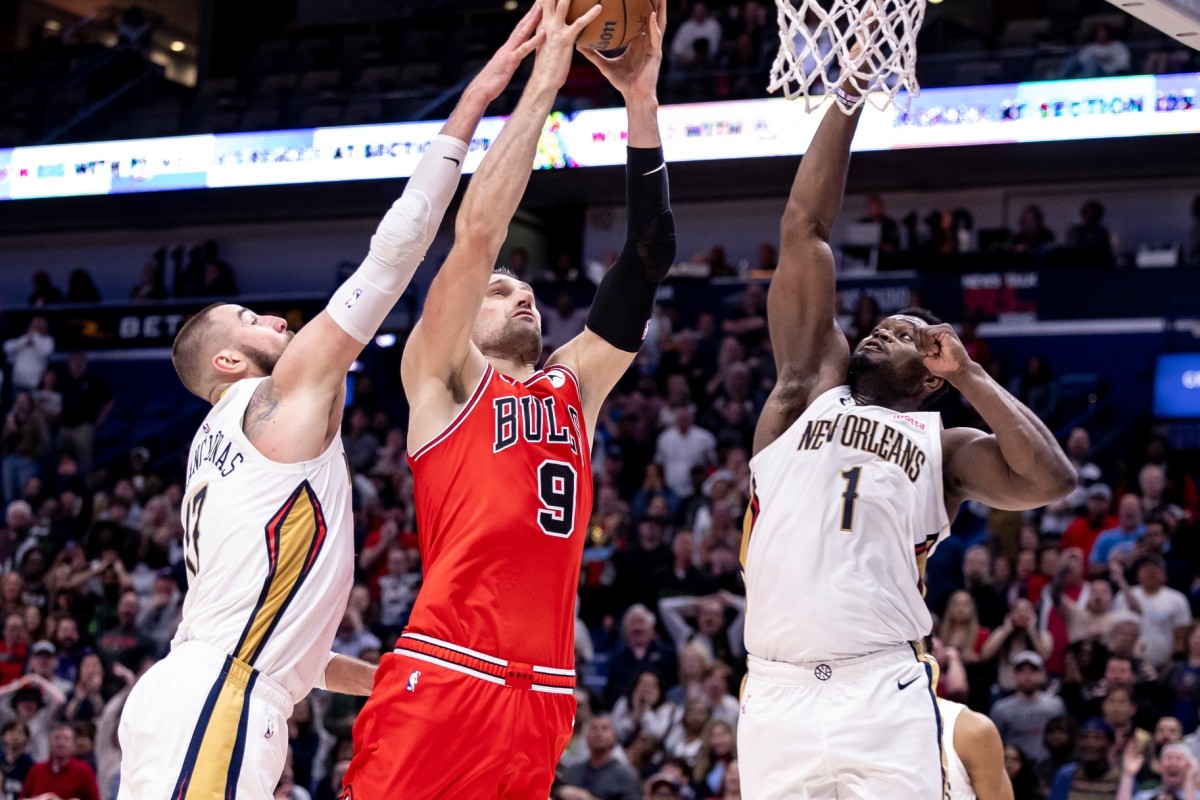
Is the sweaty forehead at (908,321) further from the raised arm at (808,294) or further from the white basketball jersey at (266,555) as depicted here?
the white basketball jersey at (266,555)

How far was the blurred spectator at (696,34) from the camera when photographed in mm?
16938

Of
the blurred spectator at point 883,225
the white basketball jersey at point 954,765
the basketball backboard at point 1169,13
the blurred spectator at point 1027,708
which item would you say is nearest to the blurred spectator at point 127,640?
the blurred spectator at point 1027,708

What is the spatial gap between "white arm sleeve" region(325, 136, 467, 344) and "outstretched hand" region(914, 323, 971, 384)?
1585 millimetres

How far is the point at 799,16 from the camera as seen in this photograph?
506 cm

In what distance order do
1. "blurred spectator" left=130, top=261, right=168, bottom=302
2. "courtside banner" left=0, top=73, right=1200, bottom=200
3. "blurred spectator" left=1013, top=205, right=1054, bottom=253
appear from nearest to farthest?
"courtside banner" left=0, top=73, right=1200, bottom=200 → "blurred spectator" left=1013, top=205, right=1054, bottom=253 → "blurred spectator" left=130, top=261, right=168, bottom=302

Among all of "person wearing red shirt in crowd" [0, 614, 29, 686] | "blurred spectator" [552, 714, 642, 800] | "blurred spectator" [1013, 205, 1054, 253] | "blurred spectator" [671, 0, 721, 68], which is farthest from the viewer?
"blurred spectator" [671, 0, 721, 68]

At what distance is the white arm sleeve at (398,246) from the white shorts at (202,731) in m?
0.96

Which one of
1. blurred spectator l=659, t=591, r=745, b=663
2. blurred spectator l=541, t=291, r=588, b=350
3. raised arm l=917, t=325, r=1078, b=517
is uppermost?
blurred spectator l=541, t=291, r=588, b=350

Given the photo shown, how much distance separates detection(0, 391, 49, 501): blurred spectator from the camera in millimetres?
17562

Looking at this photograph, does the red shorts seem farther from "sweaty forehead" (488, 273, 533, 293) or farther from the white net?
the white net

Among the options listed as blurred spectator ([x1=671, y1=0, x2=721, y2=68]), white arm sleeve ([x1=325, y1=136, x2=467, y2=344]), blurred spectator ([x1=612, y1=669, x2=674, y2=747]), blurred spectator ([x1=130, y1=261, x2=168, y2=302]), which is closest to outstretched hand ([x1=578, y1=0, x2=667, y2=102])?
white arm sleeve ([x1=325, y1=136, x2=467, y2=344])

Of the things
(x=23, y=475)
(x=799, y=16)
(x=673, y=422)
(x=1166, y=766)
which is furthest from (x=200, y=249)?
(x=799, y=16)

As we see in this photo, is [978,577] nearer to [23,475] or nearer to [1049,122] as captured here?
[1049,122]

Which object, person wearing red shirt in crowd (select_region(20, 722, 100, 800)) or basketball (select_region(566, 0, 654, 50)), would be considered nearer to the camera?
basketball (select_region(566, 0, 654, 50))
